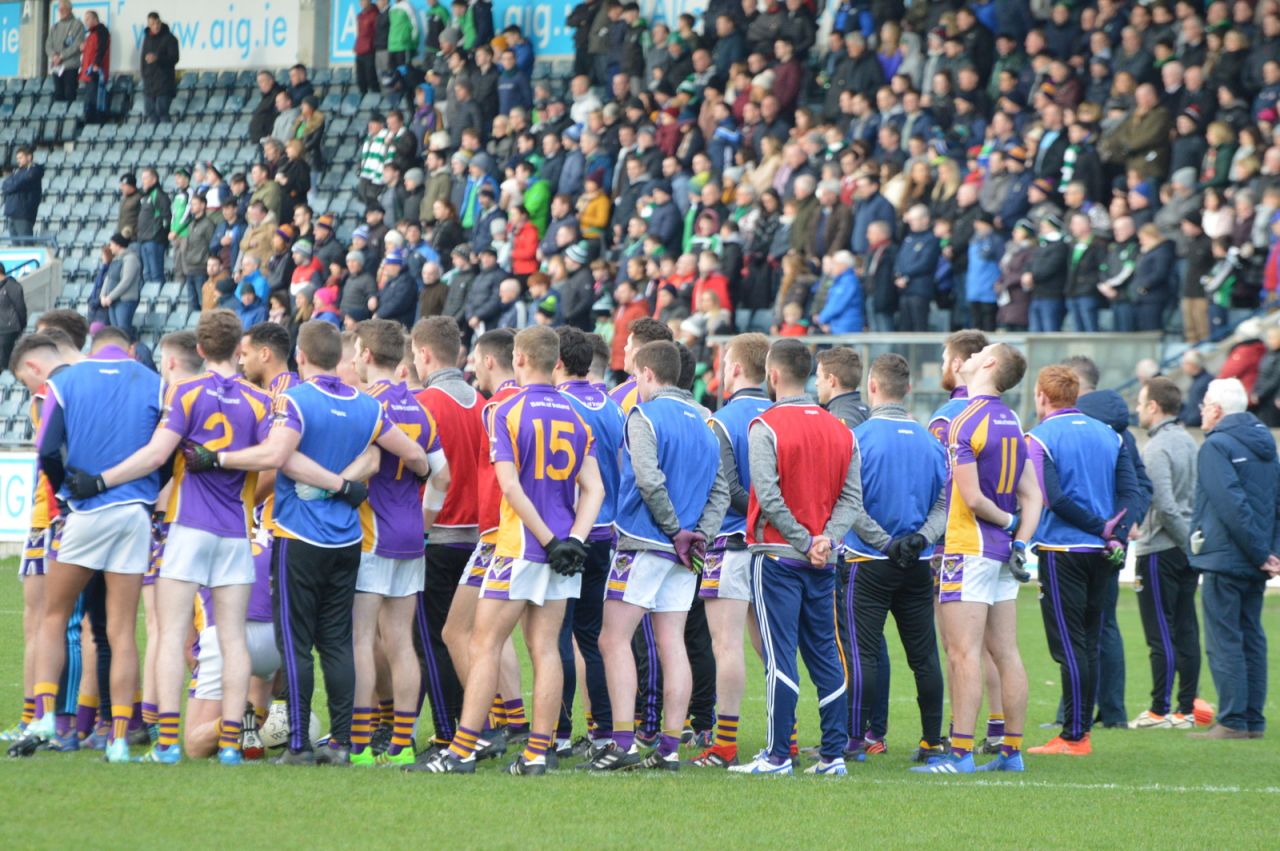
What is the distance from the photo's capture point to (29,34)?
33.2 meters

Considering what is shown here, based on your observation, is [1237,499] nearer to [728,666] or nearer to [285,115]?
[728,666]

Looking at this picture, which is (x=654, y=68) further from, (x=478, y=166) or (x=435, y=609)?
(x=435, y=609)

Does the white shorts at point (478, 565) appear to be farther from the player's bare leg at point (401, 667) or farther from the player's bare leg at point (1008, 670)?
the player's bare leg at point (1008, 670)

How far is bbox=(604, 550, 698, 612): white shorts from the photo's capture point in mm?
8164

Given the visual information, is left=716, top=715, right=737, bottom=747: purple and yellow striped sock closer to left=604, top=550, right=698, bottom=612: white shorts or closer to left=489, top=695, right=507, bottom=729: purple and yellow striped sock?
left=604, top=550, right=698, bottom=612: white shorts

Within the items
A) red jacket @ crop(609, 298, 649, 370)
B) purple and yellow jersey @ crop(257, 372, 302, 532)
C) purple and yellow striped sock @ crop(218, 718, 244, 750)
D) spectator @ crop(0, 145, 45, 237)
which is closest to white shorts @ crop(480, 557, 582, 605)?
purple and yellow jersey @ crop(257, 372, 302, 532)

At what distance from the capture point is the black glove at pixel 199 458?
7621 mm

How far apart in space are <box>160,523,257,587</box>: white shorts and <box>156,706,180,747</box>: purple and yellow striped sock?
0.59 meters

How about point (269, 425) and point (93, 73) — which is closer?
point (269, 425)

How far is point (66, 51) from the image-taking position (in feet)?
103

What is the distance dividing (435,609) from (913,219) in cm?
1169

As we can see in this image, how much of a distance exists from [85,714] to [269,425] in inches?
69.3

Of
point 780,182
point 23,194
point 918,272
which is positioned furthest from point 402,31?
point 918,272

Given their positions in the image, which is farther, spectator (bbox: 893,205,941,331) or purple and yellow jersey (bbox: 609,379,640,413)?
spectator (bbox: 893,205,941,331)
